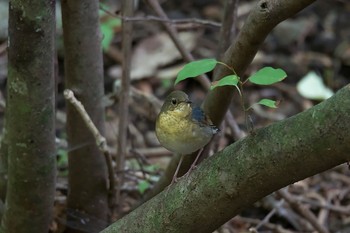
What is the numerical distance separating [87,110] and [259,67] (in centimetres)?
306

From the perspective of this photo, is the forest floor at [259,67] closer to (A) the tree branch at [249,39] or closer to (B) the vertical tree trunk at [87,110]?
(B) the vertical tree trunk at [87,110]

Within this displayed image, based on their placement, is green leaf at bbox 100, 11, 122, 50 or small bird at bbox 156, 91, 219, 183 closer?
small bird at bbox 156, 91, 219, 183

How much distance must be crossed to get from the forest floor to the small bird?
5.59ft

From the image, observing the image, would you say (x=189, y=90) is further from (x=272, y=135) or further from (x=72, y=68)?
(x=272, y=135)

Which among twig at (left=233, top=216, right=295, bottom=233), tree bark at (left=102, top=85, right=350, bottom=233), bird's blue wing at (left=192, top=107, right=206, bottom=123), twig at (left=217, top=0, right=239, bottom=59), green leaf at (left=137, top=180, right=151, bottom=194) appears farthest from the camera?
twig at (left=233, top=216, right=295, bottom=233)

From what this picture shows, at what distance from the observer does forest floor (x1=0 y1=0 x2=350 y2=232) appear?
464 cm

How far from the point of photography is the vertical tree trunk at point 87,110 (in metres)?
2.87

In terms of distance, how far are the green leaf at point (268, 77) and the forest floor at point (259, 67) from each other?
247cm

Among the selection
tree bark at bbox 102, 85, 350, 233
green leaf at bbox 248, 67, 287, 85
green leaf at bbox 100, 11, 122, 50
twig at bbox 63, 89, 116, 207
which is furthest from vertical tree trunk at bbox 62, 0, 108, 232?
green leaf at bbox 100, 11, 122, 50

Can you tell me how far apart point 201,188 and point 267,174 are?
0.82 feet

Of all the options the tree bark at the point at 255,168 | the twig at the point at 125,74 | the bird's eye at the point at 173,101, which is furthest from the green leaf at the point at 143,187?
the tree bark at the point at 255,168

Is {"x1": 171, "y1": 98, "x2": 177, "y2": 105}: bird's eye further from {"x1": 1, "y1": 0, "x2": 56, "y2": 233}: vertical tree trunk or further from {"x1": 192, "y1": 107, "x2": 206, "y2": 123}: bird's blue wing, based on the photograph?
{"x1": 1, "y1": 0, "x2": 56, "y2": 233}: vertical tree trunk

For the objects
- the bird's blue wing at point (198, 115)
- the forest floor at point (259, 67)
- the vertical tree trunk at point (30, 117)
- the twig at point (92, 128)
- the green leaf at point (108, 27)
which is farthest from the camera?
Result: the green leaf at point (108, 27)

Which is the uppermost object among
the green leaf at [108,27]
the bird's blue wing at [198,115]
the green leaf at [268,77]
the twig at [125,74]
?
the green leaf at [108,27]
